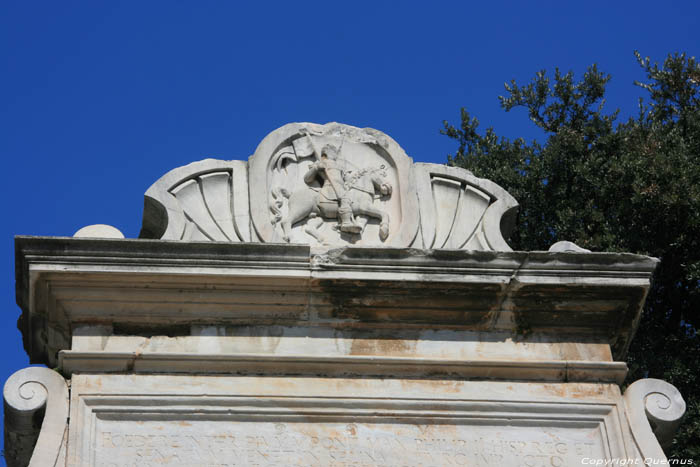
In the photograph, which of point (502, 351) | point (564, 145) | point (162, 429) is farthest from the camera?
point (564, 145)

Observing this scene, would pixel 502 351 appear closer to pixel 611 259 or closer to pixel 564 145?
pixel 611 259

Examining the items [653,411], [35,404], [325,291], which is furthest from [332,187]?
[653,411]

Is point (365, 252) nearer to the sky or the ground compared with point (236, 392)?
nearer to the sky

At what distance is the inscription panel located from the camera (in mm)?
6164

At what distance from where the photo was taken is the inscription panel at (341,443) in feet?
20.2

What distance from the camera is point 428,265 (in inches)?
260

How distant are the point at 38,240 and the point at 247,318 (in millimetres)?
1217

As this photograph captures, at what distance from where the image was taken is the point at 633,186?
37.4 feet

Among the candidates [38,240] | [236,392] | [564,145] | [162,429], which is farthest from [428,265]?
[564,145]

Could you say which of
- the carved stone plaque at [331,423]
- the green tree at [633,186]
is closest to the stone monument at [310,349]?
the carved stone plaque at [331,423]

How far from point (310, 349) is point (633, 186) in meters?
5.83

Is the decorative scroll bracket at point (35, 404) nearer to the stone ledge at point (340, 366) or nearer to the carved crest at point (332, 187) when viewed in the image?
the stone ledge at point (340, 366)

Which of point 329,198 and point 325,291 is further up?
point 329,198

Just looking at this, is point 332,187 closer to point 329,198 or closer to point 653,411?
point 329,198
